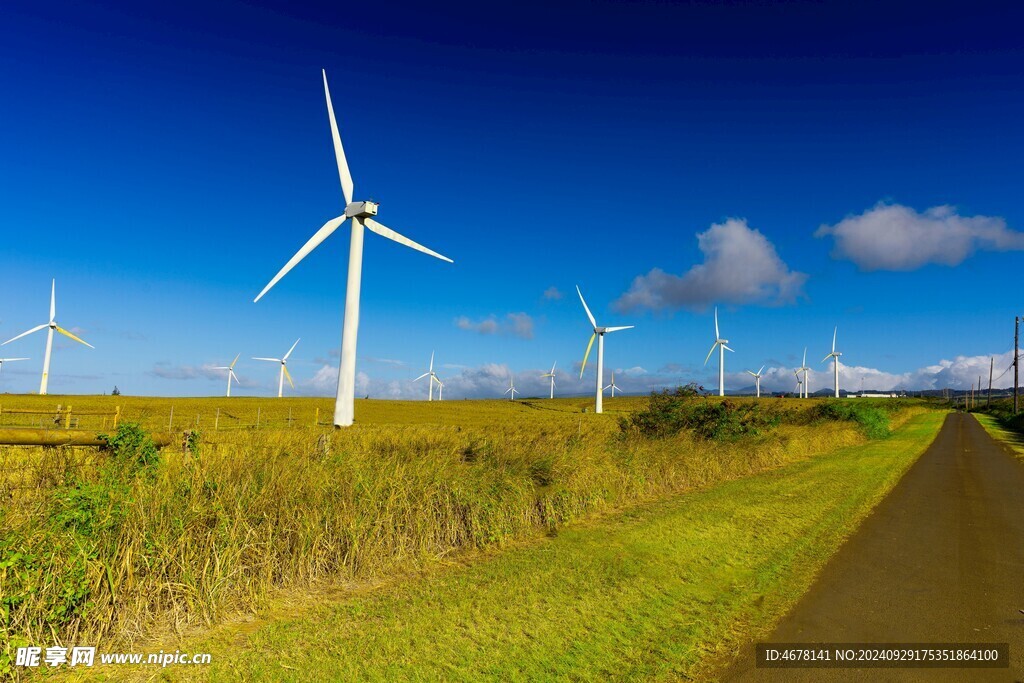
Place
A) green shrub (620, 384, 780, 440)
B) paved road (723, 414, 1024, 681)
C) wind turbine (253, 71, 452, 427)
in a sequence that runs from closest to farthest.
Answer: paved road (723, 414, 1024, 681)
wind turbine (253, 71, 452, 427)
green shrub (620, 384, 780, 440)

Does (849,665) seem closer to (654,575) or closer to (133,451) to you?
(654,575)

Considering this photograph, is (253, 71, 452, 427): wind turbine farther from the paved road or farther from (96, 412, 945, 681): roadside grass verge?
the paved road

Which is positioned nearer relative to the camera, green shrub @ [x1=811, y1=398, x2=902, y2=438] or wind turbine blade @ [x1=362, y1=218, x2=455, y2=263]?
wind turbine blade @ [x1=362, y1=218, x2=455, y2=263]

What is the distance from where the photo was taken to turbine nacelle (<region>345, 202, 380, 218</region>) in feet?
62.4

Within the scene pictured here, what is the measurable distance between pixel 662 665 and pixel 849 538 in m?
6.92

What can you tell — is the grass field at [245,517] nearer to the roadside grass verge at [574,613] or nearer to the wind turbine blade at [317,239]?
the roadside grass verge at [574,613]

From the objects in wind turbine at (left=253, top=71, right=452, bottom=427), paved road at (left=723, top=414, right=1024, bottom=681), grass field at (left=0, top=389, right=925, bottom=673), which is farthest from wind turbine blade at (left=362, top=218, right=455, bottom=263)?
paved road at (left=723, top=414, right=1024, bottom=681)

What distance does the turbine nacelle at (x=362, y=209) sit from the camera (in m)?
19.0

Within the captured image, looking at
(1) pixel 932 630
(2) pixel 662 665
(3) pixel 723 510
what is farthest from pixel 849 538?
(2) pixel 662 665

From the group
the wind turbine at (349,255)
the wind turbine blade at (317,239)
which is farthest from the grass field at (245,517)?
the wind turbine blade at (317,239)

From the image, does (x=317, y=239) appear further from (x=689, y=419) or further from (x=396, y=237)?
(x=689, y=419)

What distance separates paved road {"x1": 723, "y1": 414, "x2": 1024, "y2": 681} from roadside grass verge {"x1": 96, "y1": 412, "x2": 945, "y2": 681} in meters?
0.37

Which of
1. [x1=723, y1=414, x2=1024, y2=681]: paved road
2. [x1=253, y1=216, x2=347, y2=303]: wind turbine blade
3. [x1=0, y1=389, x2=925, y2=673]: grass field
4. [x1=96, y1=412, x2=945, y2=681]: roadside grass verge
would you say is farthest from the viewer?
[x1=253, y1=216, x2=347, y2=303]: wind turbine blade

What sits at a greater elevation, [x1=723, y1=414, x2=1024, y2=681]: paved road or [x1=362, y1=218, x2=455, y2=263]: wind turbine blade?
[x1=362, y1=218, x2=455, y2=263]: wind turbine blade
